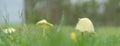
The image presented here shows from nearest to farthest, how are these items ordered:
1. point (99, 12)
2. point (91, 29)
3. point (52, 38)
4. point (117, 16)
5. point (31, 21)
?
point (52, 38), point (91, 29), point (31, 21), point (99, 12), point (117, 16)

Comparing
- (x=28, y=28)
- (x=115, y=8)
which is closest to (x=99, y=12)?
(x=115, y=8)

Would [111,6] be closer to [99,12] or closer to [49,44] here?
[99,12]

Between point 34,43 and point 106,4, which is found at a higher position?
point 106,4

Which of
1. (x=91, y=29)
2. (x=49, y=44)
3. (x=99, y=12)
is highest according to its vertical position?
(x=99, y=12)

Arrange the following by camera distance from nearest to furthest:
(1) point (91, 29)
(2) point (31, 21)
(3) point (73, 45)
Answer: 1. (3) point (73, 45)
2. (1) point (91, 29)
3. (2) point (31, 21)

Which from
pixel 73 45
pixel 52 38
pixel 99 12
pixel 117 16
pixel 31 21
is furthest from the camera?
pixel 117 16

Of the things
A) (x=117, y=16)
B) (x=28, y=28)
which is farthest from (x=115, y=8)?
(x=28, y=28)

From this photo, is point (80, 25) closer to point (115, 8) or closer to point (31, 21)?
point (31, 21)

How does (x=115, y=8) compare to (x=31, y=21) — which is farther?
(x=115, y=8)

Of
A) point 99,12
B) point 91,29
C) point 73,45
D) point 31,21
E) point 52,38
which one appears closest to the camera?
point 52,38
